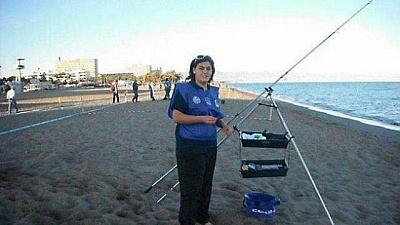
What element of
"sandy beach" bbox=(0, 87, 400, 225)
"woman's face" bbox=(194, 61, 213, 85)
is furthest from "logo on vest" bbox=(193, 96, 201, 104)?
"sandy beach" bbox=(0, 87, 400, 225)

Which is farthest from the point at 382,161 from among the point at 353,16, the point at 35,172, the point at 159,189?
the point at 35,172

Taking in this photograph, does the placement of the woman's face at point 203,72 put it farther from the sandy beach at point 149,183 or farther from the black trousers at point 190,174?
the sandy beach at point 149,183

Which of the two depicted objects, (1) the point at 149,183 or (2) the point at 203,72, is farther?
(1) the point at 149,183

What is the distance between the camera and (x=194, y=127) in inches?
121

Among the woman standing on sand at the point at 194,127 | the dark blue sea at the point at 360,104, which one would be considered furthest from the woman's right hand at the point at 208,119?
the dark blue sea at the point at 360,104

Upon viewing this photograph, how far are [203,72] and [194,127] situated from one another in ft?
1.79

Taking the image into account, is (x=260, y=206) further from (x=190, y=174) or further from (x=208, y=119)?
(x=208, y=119)

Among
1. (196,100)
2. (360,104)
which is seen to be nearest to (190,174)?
(196,100)

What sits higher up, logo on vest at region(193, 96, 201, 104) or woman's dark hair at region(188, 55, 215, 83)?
woman's dark hair at region(188, 55, 215, 83)

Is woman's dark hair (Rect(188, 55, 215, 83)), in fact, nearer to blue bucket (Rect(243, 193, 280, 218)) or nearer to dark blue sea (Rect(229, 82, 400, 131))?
blue bucket (Rect(243, 193, 280, 218))

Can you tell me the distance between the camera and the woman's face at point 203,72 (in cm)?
313

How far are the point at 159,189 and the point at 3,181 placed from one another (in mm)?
2224

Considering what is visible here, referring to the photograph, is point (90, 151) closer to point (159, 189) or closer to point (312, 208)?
point (159, 189)

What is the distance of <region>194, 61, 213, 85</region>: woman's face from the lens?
10.3ft
